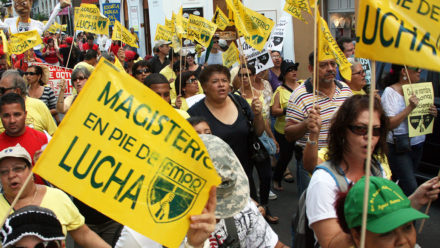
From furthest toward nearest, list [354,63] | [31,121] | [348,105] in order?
1. [354,63]
2. [31,121]
3. [348,105]

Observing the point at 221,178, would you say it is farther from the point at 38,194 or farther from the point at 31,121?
the point at 31,121

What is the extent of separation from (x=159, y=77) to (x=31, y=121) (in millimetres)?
1359

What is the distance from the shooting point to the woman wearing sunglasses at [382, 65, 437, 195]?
5250 mm

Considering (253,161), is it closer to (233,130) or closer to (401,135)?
(233,130)

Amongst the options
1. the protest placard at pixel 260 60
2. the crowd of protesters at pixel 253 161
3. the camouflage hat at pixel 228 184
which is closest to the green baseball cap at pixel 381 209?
the crowd of protesters at pixel 253 161

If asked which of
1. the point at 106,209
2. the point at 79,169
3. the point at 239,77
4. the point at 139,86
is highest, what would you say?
the point at 139,86

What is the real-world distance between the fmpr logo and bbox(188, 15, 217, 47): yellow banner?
20.5 feet

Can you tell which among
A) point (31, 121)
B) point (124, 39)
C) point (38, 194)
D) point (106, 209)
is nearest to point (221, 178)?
point (106, 209)

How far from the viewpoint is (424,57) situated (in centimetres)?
240

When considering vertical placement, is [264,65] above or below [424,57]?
below

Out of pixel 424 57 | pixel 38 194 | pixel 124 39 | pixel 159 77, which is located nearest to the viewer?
pixel 424 57

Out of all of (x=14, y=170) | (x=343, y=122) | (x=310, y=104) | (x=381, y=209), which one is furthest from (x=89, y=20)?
(x=381, y=209)

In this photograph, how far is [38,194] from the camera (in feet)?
10.9

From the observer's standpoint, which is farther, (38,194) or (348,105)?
(38,194)
